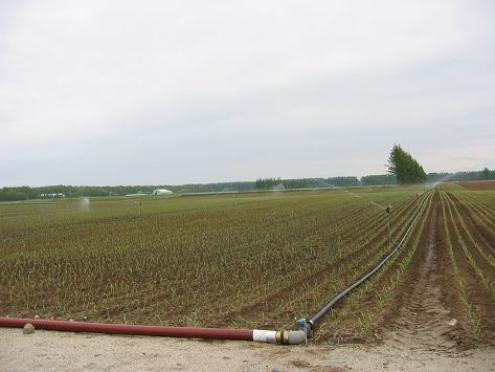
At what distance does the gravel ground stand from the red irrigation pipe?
0.08m

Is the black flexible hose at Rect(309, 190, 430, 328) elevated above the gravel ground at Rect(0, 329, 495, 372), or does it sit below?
above

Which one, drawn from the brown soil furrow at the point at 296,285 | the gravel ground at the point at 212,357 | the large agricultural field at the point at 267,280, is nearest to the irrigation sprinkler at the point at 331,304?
the large agricultural field at the point at 267,280

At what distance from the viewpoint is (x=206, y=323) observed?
7305 mm

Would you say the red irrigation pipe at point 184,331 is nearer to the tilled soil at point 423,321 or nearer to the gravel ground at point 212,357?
the gravel ground at point 212,357

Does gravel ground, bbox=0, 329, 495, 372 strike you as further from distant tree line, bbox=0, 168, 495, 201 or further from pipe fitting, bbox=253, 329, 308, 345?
distant tree line, bbox=0, 168, 495, 201

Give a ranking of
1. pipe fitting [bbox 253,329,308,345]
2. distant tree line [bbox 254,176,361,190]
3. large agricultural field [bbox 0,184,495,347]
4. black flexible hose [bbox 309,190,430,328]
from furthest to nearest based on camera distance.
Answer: distant tree line [bbox 254,176,361,190], large agricultural field [bbox 0,184,495,347], black flexible hose [bbox 309,190,430,328], pipe fitting [bbox 253,329,308,345]

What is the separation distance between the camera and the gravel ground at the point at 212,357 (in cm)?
529

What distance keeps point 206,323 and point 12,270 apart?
7.83 meters

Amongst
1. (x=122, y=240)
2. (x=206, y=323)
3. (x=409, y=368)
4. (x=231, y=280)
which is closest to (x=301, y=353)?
(x=409, y=368)

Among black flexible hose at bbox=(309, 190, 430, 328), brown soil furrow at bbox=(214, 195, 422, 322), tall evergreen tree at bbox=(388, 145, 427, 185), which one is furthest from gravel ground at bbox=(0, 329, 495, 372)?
tall evergreen tree at bbox=(388, 145, 427, 185)

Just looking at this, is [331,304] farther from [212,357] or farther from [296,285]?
[212,357]

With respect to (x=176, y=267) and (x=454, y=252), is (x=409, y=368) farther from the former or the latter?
(x=454, y=252)

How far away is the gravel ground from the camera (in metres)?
5.29

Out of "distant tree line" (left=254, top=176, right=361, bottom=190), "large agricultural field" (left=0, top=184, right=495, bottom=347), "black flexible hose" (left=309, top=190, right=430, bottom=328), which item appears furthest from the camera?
"distant tree line" (left=254, top=176, right=361, bottom=190)
